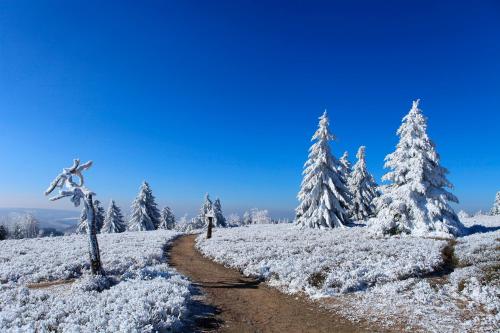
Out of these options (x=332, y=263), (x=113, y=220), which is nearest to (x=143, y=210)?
(x=113, y=220)

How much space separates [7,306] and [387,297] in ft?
47.3

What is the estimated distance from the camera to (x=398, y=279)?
14.5 meters

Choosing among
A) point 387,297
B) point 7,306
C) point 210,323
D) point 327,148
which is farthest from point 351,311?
point 327,148

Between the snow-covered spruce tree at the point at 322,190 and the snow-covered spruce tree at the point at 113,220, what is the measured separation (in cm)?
4225

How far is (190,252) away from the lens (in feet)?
89.8

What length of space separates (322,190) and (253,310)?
27299 mm

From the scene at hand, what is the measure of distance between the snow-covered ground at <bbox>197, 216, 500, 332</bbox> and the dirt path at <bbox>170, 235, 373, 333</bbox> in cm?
76

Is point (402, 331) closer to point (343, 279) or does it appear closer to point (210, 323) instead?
point (343, 279)

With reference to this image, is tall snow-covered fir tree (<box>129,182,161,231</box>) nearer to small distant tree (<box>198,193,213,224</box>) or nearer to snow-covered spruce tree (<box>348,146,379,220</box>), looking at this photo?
small distant tree (<box>198,193,213,224</box>)

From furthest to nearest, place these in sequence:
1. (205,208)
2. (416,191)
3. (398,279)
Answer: (205,208)
(416,191)
(398,279)

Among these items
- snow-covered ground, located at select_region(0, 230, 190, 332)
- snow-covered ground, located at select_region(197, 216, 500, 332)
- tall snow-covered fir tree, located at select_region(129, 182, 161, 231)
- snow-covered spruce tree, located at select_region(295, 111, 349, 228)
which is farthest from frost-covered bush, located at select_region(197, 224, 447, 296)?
tall snow-covered fir tree, located at select_region(129, 182, 161, 231)

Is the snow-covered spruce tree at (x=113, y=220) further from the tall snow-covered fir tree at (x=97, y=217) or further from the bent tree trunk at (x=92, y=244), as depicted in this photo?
the bent tree trunk at (x=92, y=244)

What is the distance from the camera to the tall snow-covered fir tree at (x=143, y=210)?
6156cm

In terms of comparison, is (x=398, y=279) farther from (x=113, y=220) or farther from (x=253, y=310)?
(x=113, y=220)
